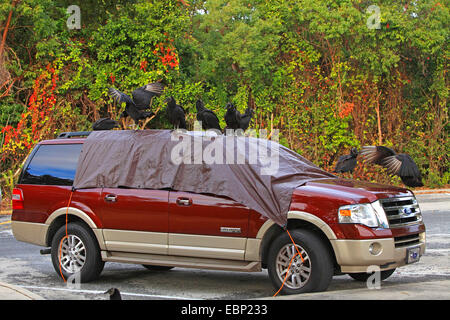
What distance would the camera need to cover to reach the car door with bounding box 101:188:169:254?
27.5 ft

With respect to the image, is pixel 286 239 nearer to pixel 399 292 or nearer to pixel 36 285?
pixel 399 292

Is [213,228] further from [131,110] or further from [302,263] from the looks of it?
[131,110]

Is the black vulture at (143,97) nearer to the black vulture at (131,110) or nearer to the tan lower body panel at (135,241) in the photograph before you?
the black vulture at (131,110)

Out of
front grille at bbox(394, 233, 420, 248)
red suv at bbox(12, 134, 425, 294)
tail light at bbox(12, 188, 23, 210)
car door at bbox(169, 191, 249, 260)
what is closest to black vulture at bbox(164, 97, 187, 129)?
red suv at bbox(12, 134, 425, 294)

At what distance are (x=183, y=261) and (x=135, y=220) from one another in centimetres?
83

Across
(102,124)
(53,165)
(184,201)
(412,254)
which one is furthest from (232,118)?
(412,254)

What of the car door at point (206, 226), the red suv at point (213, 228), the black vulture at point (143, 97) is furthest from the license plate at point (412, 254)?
the black vulture at point (143, 97)

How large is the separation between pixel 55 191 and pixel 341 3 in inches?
577

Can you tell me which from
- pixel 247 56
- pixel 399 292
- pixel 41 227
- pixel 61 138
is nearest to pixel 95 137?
pixel 61 138

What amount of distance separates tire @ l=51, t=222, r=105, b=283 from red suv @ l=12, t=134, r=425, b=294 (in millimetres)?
13

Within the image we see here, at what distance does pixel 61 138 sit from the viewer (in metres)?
9.75

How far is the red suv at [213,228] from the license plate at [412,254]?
0.01m

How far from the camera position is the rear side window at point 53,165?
9273 millimetres

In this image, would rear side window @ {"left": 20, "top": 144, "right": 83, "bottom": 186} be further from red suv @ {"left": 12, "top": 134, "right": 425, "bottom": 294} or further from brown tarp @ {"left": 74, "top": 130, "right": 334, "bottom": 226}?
brown tarp @ {"left": 74, "top": 130, "right": 334, "bottom": 226}
